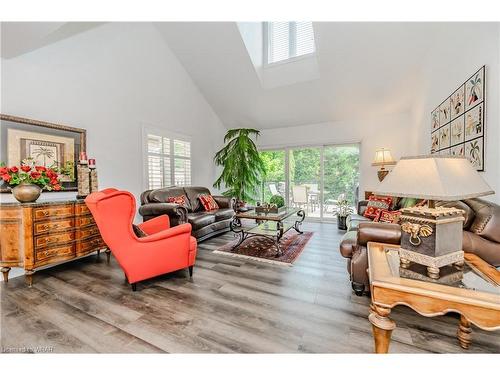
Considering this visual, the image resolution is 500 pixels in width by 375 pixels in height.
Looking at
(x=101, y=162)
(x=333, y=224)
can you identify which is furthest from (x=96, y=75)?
(x=333, y=224)

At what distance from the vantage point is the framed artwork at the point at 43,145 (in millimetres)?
2459

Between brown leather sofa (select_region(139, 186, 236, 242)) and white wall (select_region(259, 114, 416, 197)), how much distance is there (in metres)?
2.56

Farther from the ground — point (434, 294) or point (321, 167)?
point (321, 167)

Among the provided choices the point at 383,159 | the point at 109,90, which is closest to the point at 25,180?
the point at 109,90

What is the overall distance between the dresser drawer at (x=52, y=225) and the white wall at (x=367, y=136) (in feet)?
15.7

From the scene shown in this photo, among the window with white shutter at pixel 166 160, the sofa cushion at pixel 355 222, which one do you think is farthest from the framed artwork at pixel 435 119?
the window with white shutter at pixel 166 160

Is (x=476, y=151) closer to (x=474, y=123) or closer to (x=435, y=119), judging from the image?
(x=474, y=123)

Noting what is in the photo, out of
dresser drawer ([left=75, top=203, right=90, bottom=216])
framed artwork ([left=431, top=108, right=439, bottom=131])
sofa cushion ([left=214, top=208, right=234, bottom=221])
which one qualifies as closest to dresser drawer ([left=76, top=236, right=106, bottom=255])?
dresser drawer ([left=75, top=203, right=90, bottom=216])

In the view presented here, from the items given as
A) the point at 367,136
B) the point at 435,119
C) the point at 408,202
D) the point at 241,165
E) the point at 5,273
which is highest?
the point at 367,136

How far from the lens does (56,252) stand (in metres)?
2.42

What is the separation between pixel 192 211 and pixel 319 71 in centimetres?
359

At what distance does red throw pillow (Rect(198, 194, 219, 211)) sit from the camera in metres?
4.43

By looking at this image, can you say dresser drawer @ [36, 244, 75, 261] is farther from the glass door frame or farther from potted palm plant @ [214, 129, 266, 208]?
the glass door frame

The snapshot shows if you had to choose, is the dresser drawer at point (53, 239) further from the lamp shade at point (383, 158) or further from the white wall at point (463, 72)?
the lamp shade at point (383, 158)
